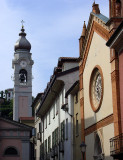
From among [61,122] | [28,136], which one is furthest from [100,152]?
[28,136]

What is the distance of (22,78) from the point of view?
93.7m

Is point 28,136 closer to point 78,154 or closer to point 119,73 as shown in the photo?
point 78,154

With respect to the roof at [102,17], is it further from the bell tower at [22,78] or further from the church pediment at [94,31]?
the bell tower at [22,78]

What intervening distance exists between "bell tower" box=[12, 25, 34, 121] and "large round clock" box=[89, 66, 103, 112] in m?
59.0

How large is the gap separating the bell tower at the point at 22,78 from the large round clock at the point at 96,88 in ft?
194

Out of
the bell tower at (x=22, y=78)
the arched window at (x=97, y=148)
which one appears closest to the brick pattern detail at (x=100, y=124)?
the arched window at (x=97, y=148)

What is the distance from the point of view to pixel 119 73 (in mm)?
23375

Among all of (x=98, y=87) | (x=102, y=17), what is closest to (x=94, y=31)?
(x=102, y=17)

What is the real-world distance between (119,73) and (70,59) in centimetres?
1874

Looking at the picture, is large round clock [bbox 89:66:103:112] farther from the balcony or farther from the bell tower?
the bell tower

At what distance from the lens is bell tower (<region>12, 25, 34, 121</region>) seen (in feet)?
291

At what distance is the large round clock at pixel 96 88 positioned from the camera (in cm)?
2747

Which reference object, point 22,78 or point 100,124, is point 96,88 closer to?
point 100,124

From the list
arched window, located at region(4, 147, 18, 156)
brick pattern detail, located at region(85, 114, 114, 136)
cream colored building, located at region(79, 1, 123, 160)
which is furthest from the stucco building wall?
arched window, located at region(4, 147, 18, 156)
